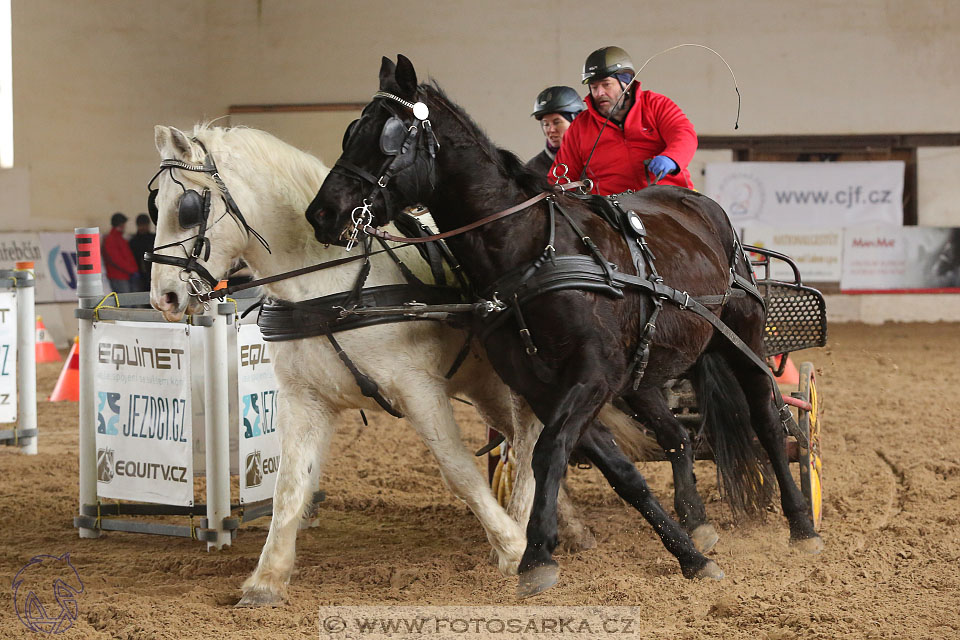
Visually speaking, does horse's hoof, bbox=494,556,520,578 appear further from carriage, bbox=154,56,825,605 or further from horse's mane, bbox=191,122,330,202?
horse's mane, bbox=191,122,330,202

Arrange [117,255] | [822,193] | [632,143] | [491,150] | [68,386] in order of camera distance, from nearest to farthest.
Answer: [491,150]
[632,143]
[68,386]
[117,255]
[822,193]

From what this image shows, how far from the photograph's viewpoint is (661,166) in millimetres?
4062

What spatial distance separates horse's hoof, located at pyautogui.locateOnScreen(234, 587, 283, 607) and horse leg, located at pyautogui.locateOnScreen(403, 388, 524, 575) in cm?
80

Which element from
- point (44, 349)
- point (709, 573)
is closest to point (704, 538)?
point (709, 573)

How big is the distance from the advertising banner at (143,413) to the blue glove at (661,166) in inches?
89.9

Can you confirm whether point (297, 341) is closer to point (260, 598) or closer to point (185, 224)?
point (185, 224)

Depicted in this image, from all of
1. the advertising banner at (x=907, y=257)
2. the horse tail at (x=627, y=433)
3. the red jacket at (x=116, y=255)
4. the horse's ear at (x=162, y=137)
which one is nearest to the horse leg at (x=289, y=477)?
the horse's ear at (x=162, y=137)

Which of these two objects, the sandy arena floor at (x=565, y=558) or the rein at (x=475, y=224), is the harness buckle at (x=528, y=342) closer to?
the rein at (x=475, y=224)

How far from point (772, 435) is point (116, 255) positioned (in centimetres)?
1211

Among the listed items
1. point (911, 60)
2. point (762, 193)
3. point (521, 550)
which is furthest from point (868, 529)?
point (911, 60)

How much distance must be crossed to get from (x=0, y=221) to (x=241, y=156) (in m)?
11.3

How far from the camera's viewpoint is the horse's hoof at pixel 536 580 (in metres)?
3.10

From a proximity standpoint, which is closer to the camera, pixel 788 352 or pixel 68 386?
pixel 788 352

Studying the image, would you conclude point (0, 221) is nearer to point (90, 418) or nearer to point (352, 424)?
point (352, 424)
